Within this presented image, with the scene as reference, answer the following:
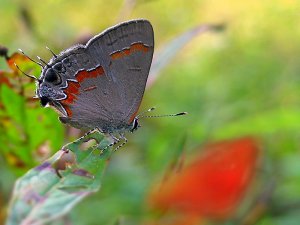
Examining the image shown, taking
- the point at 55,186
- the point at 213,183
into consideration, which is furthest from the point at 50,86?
the point at 213,183

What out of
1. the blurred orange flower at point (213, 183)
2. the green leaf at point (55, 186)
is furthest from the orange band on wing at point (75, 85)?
the blurred orange flower at point (213, 183)

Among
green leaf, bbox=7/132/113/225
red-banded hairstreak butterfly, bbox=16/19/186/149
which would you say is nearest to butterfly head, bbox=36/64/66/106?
red-banded hairstreak butterfly, bbox=16/19/186/149

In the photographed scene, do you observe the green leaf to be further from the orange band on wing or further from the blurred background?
the orange band on wing

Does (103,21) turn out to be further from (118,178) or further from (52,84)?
(52,84)

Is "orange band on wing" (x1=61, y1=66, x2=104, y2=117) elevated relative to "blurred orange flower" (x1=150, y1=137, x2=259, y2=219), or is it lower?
elevated

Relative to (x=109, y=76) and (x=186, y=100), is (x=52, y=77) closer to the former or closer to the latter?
(x=109, y=76)

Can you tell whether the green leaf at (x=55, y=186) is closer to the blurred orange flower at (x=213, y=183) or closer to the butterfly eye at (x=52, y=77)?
the butterfly eye at (x=52, y=77)
